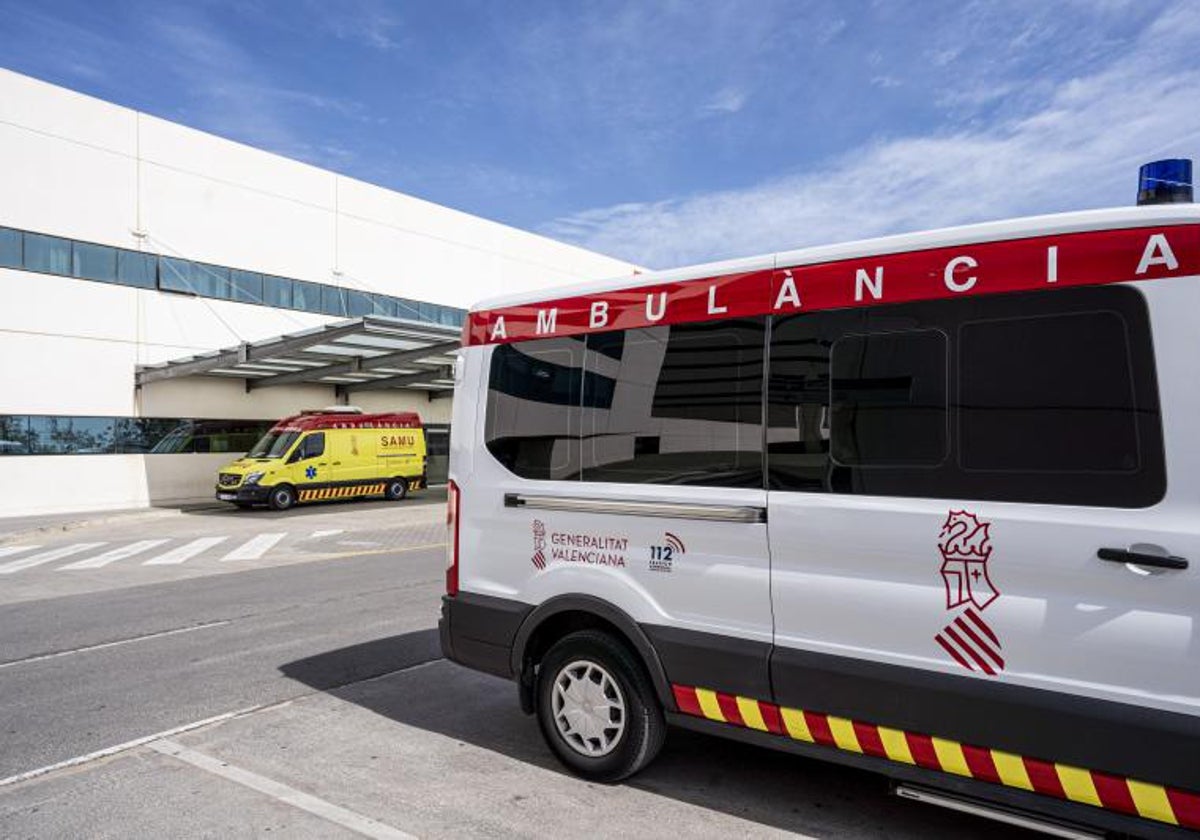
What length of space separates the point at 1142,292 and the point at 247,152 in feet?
85.5

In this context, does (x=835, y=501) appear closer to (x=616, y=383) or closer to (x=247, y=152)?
(x=616, y=383)

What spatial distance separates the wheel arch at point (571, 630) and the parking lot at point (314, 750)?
49 centimetres

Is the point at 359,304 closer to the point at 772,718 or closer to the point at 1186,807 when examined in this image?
the point at 772,718

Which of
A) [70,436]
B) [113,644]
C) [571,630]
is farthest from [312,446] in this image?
[571,630]

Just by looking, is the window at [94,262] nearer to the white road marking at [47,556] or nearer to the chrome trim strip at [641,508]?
the white road marking at [47,556]

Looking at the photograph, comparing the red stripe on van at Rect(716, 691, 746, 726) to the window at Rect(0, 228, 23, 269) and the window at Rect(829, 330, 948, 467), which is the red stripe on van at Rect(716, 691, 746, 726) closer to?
the window at Rect(829, 330, 948, 467)

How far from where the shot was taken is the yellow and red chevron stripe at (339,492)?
72.8ft

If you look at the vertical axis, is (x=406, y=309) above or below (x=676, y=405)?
above

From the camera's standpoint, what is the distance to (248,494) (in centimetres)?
2058

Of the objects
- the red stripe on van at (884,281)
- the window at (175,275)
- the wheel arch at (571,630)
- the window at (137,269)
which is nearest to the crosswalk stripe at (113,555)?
the window at (137,269)

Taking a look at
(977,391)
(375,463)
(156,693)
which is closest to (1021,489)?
(977,391)

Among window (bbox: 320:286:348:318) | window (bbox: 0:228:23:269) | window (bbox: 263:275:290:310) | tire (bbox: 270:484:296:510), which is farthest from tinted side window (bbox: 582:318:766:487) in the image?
window (bbox: 320:286:348:318)

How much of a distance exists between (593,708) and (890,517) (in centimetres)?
183

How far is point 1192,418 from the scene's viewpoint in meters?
2.67
